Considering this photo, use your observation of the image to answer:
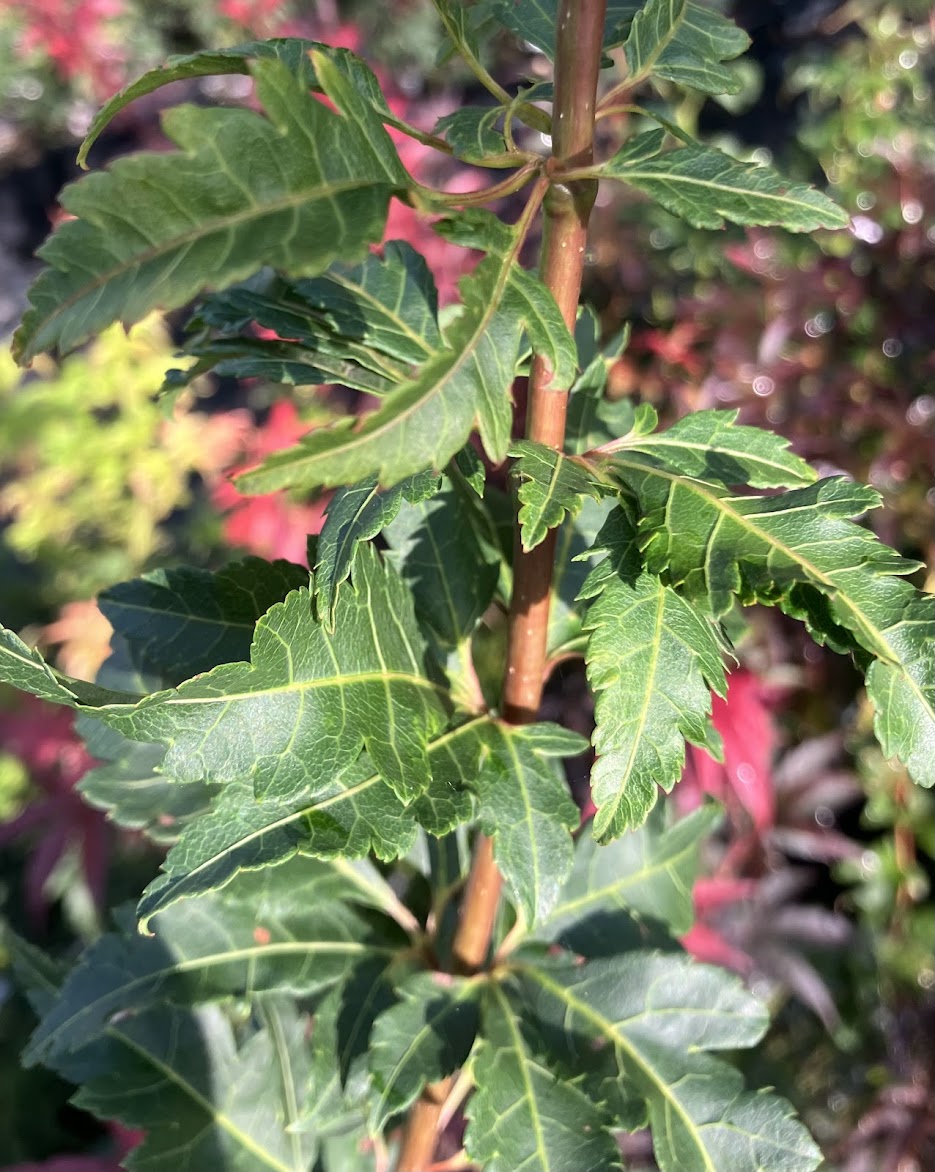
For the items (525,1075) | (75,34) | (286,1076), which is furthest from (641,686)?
(75,34)

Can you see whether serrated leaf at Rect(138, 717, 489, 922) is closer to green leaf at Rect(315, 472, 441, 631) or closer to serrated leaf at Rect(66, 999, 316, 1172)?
green leaf at Rect(315, 472, 441, 631)

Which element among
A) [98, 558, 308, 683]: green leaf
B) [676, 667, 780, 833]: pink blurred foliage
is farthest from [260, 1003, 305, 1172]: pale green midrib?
[676, 667, 780, 833]: pink blurred foliage

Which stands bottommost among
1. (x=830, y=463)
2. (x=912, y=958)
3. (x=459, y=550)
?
(x=912, y=958)

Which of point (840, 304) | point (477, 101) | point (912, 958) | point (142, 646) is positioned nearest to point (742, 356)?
point (840, 304)

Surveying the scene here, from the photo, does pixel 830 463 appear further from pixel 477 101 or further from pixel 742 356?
pixel 477 101

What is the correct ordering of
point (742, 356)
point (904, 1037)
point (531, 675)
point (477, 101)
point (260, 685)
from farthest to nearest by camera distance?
point (477, 101) → point (742, 356) → point (904, 1037) → point (531, 675) → point (260, 685)

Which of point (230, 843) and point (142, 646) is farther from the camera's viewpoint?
point (142, 646)
